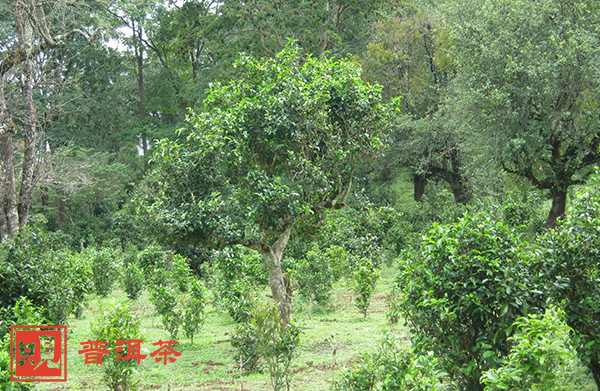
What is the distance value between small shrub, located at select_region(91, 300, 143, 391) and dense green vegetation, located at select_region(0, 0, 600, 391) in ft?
0.09

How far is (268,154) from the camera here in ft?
30.7

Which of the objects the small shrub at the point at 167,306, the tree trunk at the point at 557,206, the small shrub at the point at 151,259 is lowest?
the small shrub at the point at 167,306

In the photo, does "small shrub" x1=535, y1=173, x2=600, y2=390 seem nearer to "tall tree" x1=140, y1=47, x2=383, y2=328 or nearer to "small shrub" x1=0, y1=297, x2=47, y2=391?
"tall tree" x1=140, y1=47, x2=383, y2=328

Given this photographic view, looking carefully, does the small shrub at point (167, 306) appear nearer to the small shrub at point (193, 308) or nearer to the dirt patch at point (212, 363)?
the small shrub at point (193, 308)

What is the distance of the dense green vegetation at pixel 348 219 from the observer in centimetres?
531

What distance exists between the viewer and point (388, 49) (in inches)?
1023

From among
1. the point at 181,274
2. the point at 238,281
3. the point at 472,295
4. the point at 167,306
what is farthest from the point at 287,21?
the point at 472,295

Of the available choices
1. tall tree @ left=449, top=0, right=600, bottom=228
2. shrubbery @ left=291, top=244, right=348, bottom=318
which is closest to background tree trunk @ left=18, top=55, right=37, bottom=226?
shrubbery @ left=291, top=244, right=348, bottom=318

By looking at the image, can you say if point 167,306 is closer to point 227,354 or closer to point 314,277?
point 227,354

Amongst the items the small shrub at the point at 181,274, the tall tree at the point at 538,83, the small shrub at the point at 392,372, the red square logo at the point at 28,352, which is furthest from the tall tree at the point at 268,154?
the tall tree at the point at 538,83

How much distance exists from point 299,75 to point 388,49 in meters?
18.2

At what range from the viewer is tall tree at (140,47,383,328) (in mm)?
8133

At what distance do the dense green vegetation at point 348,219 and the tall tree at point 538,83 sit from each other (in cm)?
7

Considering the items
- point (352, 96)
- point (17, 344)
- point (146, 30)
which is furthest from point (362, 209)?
point (146, 30)
